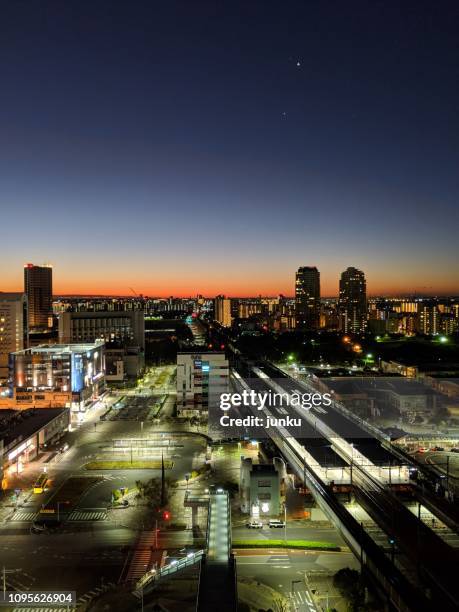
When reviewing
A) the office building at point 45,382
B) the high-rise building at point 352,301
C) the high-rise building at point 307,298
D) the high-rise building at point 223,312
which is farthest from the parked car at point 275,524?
the high-rise building at point 223,312

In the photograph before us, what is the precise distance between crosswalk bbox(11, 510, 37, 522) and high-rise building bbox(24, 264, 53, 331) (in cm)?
3663

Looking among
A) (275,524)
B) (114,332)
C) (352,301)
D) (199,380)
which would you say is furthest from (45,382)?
(352,301)

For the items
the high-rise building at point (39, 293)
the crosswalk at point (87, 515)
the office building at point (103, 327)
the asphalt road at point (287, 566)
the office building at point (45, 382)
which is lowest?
the crosswalk at point (87, 515)

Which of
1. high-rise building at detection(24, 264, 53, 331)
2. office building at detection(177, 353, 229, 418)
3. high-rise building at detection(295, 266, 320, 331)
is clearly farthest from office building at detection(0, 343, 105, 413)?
high-rise building at detection(295, 266, 320, 331)

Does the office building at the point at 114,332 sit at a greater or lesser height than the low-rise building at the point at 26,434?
greater

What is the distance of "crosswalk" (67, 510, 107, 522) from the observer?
657cm

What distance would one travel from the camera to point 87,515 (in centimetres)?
668

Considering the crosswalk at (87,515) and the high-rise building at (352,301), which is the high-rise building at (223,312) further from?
the crosswalk at (87,515)

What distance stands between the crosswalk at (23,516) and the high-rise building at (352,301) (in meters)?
36.9

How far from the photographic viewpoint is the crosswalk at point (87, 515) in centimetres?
657

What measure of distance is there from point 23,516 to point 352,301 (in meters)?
43.5

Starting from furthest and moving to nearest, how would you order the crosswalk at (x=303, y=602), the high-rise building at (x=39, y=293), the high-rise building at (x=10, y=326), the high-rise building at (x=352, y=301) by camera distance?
the high-rise building at (x=352, y=301) → the high-rise building at (x=39, y=293) → the high-rise building at (x=10, y=326) → the crosswalk at (x=303, y=602)

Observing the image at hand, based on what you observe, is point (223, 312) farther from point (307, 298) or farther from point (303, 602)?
point (303, 602)

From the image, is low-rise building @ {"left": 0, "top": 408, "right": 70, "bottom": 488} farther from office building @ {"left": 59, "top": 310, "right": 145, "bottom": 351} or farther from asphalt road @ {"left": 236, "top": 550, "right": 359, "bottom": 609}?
office building @ {"left": 59, "top": 310, "right": 145, "bottom": 351}
